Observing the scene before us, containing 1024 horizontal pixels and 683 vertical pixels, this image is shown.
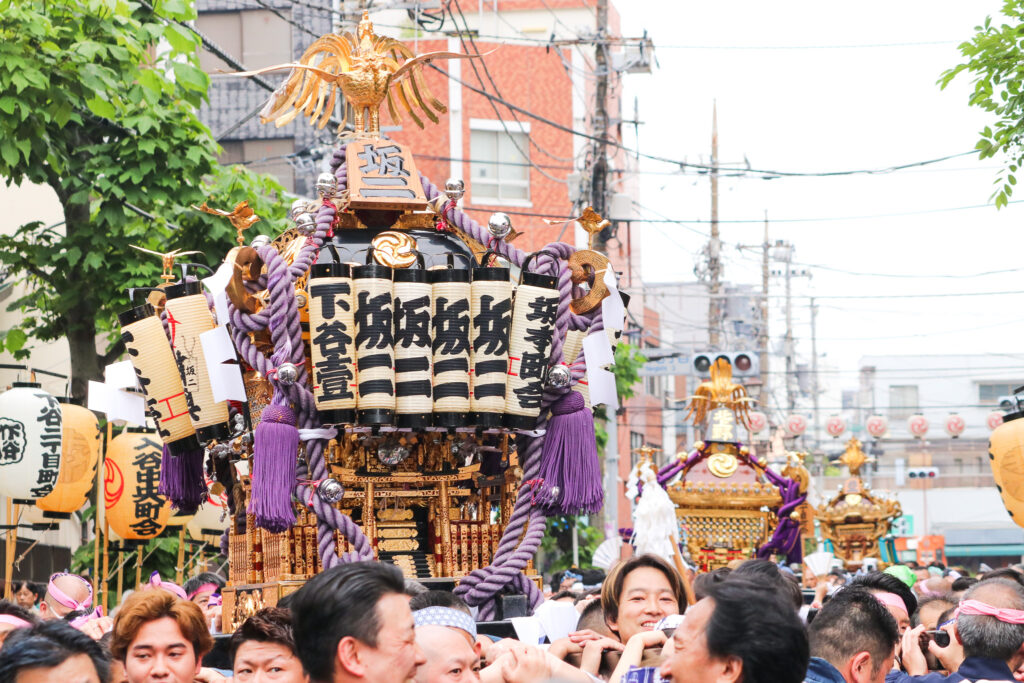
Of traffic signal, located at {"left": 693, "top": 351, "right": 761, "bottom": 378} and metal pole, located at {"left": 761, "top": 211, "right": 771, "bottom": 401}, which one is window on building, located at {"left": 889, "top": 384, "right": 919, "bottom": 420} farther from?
traffic signal, located at {"left": 693, "top": 351, "right": 761, "bottom": 378}

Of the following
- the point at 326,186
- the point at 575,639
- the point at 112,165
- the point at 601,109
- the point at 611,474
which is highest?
the point at 601,109

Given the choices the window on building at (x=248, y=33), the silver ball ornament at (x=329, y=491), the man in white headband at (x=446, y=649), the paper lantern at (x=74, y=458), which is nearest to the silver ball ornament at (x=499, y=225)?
the silver ball ornament at (x=329, y=491)

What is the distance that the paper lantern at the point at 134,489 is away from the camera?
13.2 m

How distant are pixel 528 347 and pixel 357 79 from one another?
87.1 inches

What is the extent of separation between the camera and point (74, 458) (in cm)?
1273

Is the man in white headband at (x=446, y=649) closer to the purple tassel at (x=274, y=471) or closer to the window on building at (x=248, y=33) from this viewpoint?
the purple tassel at (x=274, y=471)

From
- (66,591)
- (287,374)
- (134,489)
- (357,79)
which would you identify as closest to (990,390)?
(134,489)

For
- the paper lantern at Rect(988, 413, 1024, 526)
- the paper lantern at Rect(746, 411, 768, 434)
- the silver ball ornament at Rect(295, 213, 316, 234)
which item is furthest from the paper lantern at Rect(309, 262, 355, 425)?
the paper lantern at Rect(746, 411, 768, 434)

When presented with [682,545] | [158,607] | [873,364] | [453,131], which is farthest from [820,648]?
[873,364]

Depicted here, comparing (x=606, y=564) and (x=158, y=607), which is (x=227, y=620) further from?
(x=606, y=564)

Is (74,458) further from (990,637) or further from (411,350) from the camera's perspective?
(990,637)

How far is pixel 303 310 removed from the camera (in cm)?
816

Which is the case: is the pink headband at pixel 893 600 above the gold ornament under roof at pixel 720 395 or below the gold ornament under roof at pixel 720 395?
below

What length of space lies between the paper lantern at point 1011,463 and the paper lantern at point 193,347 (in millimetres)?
6756
